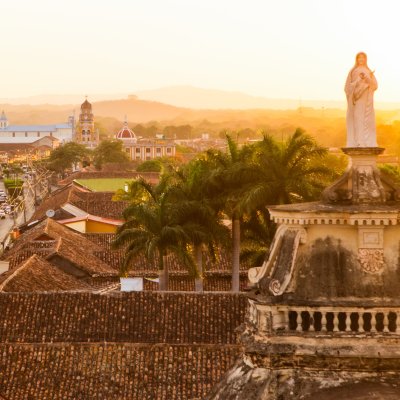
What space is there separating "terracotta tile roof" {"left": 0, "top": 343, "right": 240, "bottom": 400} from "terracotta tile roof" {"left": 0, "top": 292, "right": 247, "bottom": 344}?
1.70 feet

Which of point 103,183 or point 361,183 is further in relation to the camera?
point 103,183

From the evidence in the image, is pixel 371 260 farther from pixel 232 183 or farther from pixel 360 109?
pixel 232 183

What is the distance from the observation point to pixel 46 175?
127562 mm

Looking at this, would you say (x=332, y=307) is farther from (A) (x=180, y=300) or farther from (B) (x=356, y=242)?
(A) (x=180, y=300)

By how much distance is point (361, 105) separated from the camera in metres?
13.4

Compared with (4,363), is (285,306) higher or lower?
higher

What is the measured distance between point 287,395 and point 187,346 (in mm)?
11626

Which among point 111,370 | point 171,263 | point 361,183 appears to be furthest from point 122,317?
point 171,263

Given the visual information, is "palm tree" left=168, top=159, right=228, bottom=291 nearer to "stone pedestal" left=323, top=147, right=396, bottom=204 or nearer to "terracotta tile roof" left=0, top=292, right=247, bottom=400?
"terracotta tile roof" left=0, top=292, right=247, bottom=400

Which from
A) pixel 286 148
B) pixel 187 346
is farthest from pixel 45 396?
pixel 286 148

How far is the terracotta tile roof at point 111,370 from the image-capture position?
2259 cm

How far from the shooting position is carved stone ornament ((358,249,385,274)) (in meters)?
12.7

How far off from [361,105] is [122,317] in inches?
520

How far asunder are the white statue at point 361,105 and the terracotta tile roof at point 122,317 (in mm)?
11828
